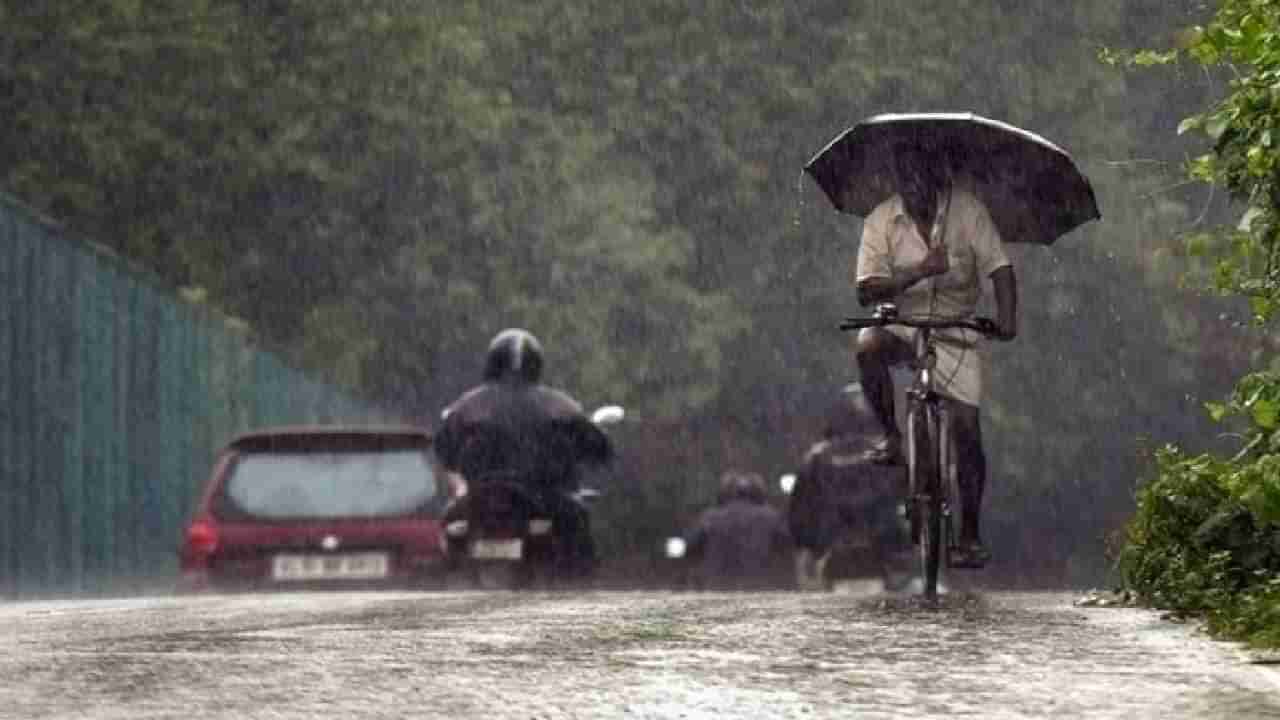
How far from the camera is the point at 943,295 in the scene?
47.6 feet

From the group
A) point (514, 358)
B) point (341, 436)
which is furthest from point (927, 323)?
point (341, 436)

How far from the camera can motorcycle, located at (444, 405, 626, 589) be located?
20.1 meters

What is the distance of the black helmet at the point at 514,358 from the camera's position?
20375mm

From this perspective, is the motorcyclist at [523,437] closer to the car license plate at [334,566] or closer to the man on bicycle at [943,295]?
the car license plate at [334,566]

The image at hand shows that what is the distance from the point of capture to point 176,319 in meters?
28.0

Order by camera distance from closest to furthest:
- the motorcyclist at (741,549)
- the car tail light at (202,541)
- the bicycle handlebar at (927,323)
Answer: the bicycle handlebar at (927,323), the car tail light at (202,541), the motorcyclist at (741,549)

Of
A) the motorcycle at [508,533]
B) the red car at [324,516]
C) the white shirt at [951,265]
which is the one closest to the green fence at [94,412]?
the red car at [324,516]

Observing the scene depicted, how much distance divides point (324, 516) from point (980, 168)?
21.3ft

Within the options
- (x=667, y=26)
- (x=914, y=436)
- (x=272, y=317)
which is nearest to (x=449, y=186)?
(x=272, y=317)

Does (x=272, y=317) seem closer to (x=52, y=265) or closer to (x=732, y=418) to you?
(x=732, y=418)

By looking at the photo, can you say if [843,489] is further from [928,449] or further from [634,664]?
[634,664]

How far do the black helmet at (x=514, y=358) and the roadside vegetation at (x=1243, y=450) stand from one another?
650cm

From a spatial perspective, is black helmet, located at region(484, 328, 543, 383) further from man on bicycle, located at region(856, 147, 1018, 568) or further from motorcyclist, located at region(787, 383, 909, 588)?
A: man on bicycle, located at region(856, 147, 1018, 568)

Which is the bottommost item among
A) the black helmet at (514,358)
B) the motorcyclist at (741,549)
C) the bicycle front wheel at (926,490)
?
the bicycle front wheel at (926,490)
